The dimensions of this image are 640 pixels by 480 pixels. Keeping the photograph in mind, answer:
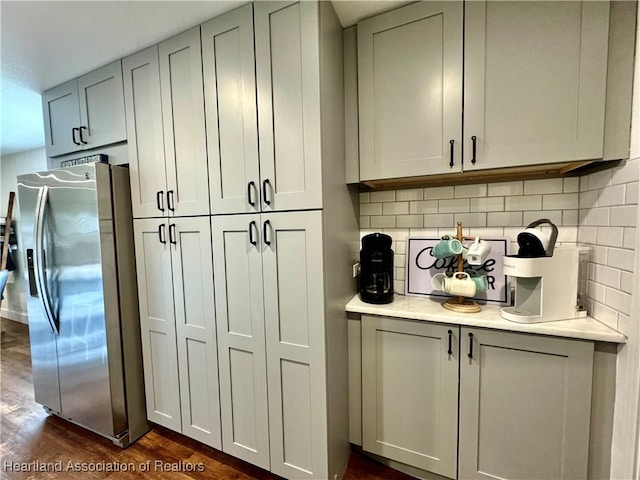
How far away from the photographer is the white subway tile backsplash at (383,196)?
69.1 inches

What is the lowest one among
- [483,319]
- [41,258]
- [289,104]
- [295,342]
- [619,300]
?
[295,342]

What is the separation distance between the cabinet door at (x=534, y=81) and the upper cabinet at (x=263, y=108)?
750mm

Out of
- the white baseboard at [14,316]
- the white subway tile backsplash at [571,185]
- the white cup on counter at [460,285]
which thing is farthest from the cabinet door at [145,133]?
the white baseboard at [14,316]

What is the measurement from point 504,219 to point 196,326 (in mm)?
1860

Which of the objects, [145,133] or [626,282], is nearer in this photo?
[626,282]

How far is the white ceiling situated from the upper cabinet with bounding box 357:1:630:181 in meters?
0.25

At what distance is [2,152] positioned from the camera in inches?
150

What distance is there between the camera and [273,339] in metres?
1.40

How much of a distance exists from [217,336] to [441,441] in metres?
1.29

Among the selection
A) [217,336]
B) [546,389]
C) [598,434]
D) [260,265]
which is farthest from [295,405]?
[598,434]

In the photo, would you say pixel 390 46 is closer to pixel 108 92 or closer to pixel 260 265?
pixel 260 265

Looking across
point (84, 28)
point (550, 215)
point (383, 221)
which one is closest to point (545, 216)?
point (550, 215)

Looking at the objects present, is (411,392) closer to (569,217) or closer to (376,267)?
(376,267)

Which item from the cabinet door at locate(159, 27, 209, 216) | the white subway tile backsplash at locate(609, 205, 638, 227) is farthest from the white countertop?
the cabinet door at locate(159, 27, 209, 216)
